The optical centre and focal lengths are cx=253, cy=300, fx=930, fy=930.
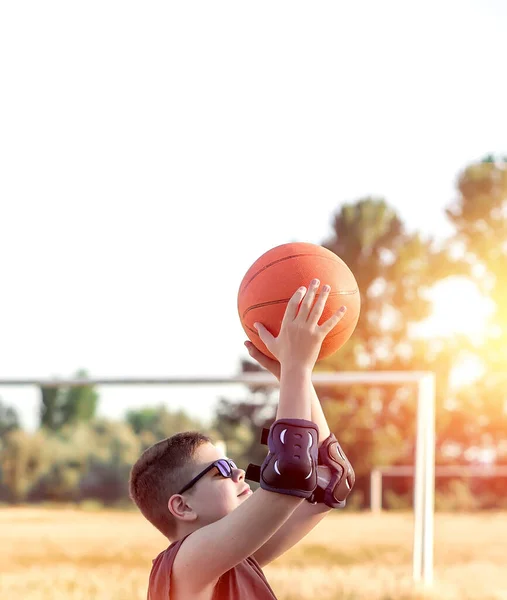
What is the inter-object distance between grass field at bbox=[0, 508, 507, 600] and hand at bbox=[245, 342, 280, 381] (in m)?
6.08

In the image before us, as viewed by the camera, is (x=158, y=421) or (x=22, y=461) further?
(x=158, y=421)

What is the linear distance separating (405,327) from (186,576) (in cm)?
2462

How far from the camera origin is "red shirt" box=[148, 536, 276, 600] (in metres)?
2.22

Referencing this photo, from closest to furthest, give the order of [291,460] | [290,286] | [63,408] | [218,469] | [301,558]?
1. [291,460]
2. [218,469]
3. [290,286]
4. [301,558]
5. [63,408]

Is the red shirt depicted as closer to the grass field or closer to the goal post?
the goal post

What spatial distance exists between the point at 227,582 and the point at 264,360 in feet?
1.86

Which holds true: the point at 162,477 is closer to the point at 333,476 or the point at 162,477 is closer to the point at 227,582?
the point at 227,582

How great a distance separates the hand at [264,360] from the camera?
2.38 meters

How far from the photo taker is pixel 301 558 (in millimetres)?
12164

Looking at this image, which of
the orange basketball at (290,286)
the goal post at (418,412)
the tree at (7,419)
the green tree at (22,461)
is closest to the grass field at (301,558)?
the goal post at (418,412)

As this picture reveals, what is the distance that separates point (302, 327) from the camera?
2.02 meters

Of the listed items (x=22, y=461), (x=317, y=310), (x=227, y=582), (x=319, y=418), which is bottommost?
(x=22, y=461)

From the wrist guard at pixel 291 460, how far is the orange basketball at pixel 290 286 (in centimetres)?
51

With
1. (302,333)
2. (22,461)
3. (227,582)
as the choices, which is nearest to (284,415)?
(302,333)
